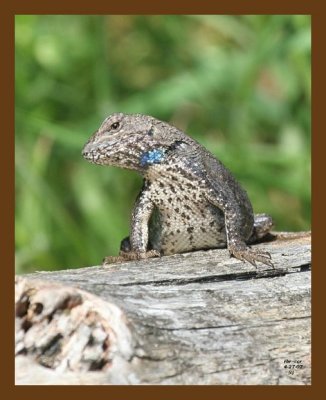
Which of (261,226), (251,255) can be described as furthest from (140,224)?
(261,226)

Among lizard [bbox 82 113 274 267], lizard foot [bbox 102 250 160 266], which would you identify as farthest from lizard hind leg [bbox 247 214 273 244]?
lizard foot [bbox 102 250 160 266]

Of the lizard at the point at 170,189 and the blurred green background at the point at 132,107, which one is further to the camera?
the blurred green background at the point at 132,107

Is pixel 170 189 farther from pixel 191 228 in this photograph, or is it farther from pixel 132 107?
pixel 132 107

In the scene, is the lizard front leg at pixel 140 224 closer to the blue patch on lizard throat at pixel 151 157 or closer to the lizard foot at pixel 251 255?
the blue patch on lizard throat at pixel 151 157

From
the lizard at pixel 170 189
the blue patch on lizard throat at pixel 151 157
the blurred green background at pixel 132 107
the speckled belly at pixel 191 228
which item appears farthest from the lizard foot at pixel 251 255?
the blurred green background at pixel 132 107

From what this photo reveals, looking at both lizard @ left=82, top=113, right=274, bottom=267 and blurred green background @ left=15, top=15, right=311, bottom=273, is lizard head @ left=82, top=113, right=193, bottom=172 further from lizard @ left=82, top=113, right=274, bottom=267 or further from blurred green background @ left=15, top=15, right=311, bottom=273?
blurred green background @ left=15, top=15, right=311, bottom=273

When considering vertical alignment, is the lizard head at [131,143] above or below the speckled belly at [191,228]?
above

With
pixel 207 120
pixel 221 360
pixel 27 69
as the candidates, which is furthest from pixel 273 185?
pixel 221 360

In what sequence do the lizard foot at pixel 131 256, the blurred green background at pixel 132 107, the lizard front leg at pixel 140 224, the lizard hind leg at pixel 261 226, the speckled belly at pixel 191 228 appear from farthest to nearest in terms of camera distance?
the blurred green background at pixel 132 107 → the lizard hind leg at pixel 261 226 → the speckled belly at pixel 191 228 → the lizard front leg at pixel 140 224 → the lizard foot at pixel 131 256

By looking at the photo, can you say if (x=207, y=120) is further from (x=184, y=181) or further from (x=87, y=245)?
(x=184, y=181)
